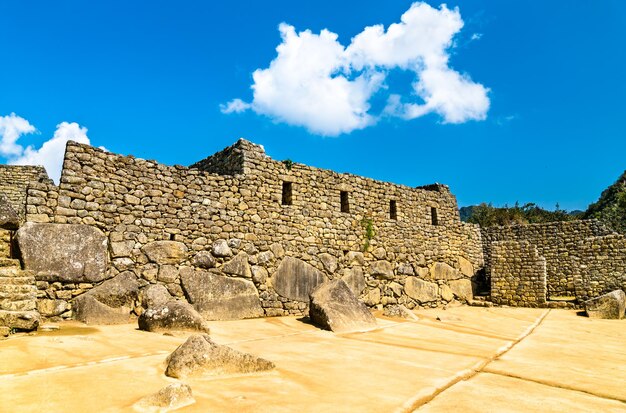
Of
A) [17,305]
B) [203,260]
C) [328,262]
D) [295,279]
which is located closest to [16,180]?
[203,260]

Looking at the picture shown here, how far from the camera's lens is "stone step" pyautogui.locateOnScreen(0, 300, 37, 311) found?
20.9 ft

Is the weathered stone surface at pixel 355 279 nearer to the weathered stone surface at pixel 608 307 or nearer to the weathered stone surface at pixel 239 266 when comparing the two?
the weathered stone surface at pixel 239 266

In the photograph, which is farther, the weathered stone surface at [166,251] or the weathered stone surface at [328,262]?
the weathered stone surface at [328,262]

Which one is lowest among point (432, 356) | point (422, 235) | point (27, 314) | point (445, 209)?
point (432, 356)

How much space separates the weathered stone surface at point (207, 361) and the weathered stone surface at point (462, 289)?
12.0 m

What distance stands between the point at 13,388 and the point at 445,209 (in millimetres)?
14313

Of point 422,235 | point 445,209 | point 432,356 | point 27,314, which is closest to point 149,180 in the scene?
point 27,314

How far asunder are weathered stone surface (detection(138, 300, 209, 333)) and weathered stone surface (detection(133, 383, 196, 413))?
3.68m

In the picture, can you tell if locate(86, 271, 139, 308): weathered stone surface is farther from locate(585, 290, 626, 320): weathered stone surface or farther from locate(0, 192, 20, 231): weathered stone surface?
locate(585, 290, 626, 320): weathered stone surface

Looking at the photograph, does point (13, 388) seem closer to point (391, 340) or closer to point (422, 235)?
point (391, 340)

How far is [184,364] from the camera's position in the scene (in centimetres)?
443

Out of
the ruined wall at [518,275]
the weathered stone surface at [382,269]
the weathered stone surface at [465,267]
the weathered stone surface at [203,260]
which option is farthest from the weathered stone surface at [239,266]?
the ruined wall at [518,275]

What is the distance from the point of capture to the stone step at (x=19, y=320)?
19.7ft

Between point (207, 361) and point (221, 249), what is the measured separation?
18.5 ft
